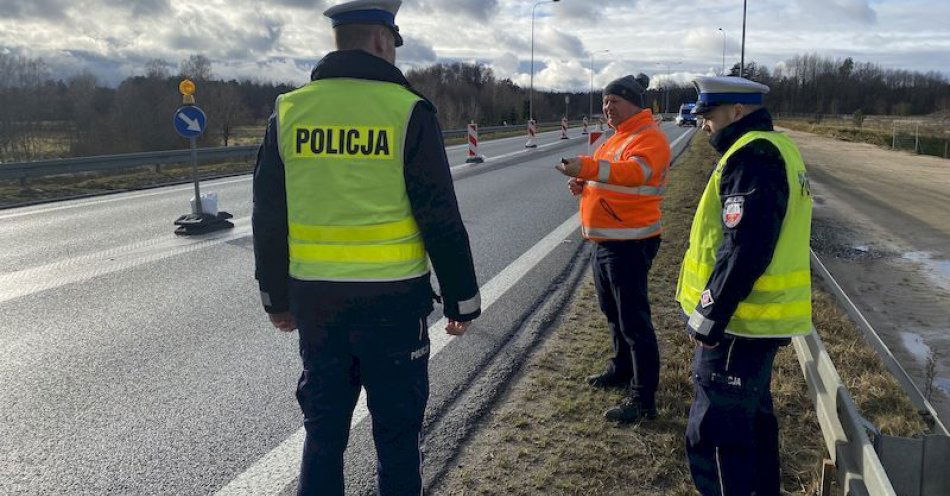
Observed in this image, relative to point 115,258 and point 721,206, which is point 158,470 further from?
point 115,258

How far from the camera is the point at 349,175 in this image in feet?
7.31

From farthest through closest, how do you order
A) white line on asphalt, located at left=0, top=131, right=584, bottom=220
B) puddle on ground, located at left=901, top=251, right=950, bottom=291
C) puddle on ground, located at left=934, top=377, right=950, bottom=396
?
white line on asphalt, located at left=0, top=131, right=584, bottom=220, puddle on ground, located at left=901, top=251, right=950, bottom=291, puddle on ground, located at left=934, top=377, right=950, bottom=396

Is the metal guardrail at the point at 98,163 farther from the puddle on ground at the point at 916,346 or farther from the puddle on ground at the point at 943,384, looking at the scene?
the puddle on ground at the point at 943,384

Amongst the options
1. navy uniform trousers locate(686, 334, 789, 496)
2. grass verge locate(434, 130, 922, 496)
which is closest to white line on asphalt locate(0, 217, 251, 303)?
grass verge locate(434, 130, 922, 496)

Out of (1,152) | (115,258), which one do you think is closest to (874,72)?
(1,152)

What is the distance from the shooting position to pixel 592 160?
11.8 feet

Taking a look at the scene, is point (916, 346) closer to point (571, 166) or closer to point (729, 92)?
point (571, 166)

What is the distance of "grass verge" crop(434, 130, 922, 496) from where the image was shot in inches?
121

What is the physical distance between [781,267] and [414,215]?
1403 mm

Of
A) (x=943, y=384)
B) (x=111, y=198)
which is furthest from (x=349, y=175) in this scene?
(x=111, y=198)

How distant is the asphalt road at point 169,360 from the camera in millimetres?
3275

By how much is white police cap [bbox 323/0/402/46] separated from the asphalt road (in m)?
1.99

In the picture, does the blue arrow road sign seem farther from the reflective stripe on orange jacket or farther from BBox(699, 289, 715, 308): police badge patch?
BBox(699, 289, 715, 308): police badge patch

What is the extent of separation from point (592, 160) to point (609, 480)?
1.58m
